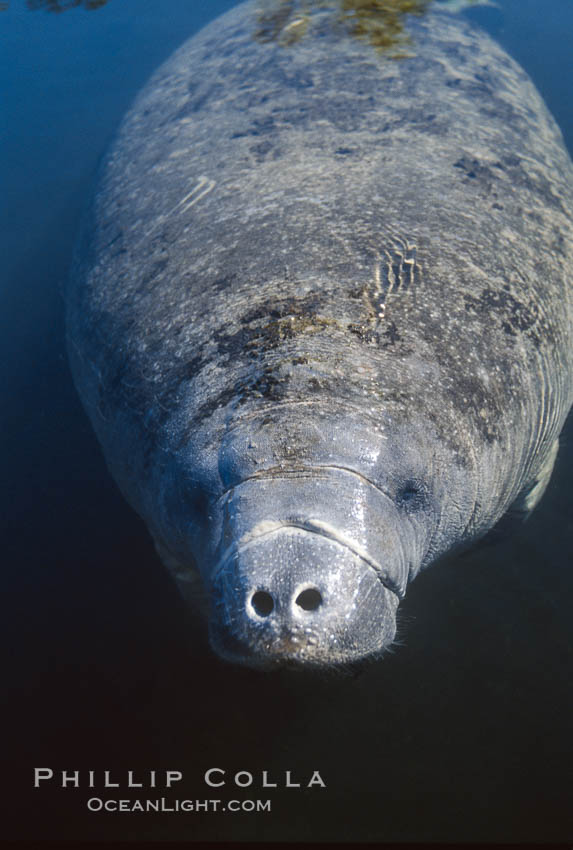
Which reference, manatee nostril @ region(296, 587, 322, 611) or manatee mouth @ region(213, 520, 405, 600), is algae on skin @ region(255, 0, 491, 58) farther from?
manatee nostril @ region(296, 587, 322, 611)

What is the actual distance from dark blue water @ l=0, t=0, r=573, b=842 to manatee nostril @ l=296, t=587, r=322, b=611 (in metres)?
0.60

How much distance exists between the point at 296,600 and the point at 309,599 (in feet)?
0.12

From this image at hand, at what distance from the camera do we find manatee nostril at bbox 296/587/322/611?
5.49ft

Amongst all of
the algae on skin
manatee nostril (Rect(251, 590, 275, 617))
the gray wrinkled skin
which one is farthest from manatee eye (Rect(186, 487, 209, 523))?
the algae on skin

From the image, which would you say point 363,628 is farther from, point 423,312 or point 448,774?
point 448,774

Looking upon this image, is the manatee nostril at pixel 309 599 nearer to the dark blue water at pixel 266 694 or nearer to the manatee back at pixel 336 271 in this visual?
the manatee back at pixel 336 271

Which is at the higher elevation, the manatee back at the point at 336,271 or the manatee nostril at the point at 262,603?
the manatee back at the point at 336,271

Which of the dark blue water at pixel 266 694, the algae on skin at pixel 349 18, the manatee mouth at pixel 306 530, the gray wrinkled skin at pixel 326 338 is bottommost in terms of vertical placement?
Answer: the dark blue water at pixel 266 694

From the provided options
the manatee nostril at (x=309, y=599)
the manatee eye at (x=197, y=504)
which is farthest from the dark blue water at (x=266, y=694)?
the manatee eye at (x=197, y=504)

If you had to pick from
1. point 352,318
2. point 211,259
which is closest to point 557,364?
point 352,318

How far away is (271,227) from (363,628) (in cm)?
189

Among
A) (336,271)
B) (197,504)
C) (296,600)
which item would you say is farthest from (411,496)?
(336,271)

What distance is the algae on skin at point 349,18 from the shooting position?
484 cm

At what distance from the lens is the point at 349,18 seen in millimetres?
5324
